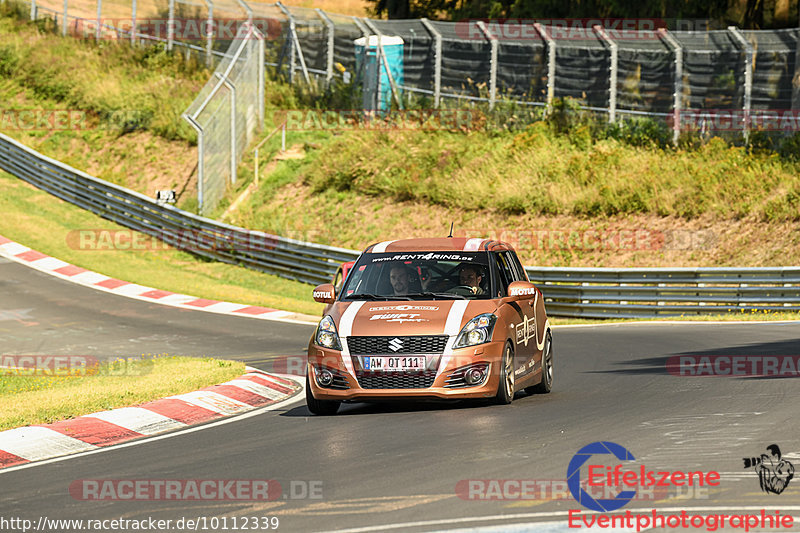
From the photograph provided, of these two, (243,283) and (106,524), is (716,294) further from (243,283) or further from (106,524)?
(106,524)

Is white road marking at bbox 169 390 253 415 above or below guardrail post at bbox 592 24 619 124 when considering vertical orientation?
below

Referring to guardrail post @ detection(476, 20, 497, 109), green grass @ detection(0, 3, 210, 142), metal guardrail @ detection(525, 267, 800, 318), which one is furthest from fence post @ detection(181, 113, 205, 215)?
metal guardrail @ detection(525, 267, 800, 318)

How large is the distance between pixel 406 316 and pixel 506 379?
1.17 metres

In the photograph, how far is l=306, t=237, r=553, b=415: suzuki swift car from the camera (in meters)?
10.6

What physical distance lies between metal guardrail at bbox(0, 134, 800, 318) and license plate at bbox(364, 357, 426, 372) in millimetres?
14382

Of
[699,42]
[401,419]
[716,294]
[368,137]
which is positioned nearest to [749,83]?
[699,42]

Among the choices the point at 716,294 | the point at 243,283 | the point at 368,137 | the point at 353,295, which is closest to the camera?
the point at 353,295

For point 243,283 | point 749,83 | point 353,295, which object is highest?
point 749,83

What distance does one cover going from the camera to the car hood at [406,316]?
10664 millimetres

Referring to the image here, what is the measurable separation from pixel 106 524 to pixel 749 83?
26930 millimetres

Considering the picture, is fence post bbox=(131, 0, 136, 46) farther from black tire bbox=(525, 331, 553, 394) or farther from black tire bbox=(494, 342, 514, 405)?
black tire bbox=(494, 342, 514, 405)

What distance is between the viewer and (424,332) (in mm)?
10609

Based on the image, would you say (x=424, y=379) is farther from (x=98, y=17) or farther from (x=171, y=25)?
(x=98, y=17)

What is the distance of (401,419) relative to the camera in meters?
10.4
